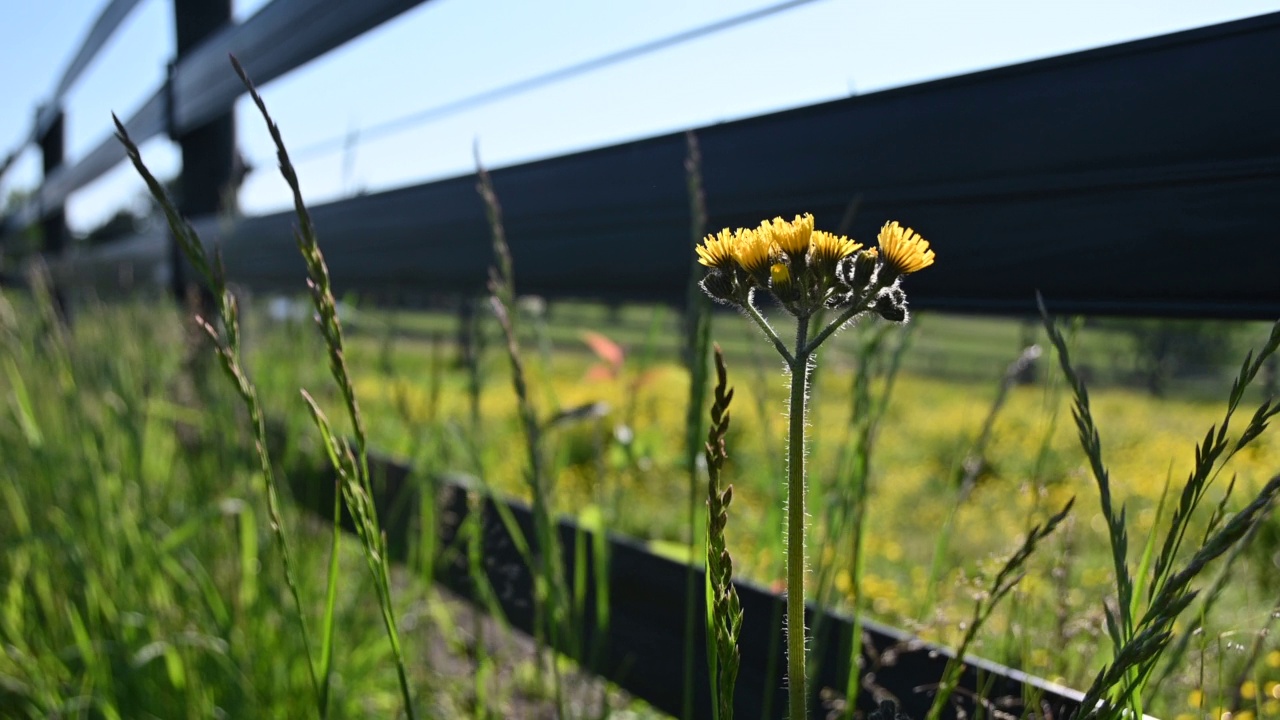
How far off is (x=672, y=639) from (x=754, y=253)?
0.65 m

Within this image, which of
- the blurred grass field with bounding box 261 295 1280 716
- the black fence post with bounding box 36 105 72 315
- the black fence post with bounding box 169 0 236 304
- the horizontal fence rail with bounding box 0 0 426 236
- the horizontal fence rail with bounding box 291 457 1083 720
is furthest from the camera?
the black fence post with bounding box 36 105 72 315

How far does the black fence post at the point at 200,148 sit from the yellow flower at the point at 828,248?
2079 millimetres

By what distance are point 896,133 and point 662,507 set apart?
423cm

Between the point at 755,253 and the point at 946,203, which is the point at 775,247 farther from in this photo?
the point at 946,203

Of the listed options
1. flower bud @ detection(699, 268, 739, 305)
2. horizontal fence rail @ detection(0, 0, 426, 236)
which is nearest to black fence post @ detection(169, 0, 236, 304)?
horizontal fence rail @ detection(0, 0, 426, 236)

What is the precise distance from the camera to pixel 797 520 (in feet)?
1.22

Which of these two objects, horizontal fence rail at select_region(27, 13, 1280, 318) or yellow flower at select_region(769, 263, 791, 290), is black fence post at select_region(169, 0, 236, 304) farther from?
yellow flower at select_region(769, 263, 791, 290)

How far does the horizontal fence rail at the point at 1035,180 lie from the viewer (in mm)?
562

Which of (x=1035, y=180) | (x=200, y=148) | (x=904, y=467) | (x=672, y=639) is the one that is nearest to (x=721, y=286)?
(x=1035, y=180)

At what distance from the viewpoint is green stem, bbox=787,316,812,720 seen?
1.19 ft

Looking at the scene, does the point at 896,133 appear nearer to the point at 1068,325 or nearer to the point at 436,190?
the point at 1068,325

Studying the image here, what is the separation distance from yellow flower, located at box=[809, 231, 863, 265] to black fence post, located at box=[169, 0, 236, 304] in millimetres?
2079

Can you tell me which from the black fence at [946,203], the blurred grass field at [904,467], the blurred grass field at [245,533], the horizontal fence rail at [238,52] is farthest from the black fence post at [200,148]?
the black fence at [946,203]

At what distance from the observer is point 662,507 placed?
15.9 ft
